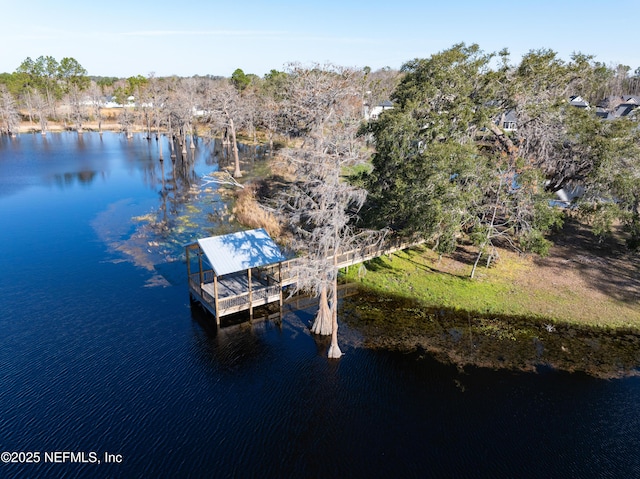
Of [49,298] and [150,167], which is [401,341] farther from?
[150,167]

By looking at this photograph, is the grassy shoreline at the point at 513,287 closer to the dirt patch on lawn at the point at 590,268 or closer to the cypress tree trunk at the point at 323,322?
the dirt patch on lawn at the point at 590,268

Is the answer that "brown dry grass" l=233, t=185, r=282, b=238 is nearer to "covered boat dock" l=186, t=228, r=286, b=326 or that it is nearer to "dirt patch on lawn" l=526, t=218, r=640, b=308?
"covered boat dock" l=186, t=228, r=286, b=326

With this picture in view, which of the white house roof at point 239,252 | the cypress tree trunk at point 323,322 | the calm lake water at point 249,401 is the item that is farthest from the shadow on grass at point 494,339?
the white house roof at point 239,252

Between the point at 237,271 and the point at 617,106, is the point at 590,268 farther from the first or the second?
the point at 617,106

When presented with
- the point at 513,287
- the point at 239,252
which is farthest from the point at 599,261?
the point at 239,252

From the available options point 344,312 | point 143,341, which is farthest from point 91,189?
point 344,312

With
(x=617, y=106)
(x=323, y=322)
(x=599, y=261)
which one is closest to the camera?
(x=323, y=322)
